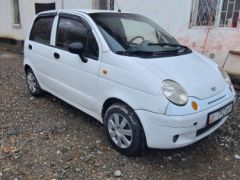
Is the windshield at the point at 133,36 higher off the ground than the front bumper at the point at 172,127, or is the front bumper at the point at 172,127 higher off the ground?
the windshield at the point at 133,36

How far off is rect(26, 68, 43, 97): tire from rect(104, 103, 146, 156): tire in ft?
7.15

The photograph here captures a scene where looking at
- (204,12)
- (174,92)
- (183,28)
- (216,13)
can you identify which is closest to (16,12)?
(183,28)

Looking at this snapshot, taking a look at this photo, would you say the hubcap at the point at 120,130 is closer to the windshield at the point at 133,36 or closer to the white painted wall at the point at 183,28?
the windshield at the point at 133,36

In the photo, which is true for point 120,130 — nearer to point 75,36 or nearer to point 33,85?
point 75,36

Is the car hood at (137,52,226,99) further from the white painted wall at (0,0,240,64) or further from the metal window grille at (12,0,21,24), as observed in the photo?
the metal window grille at (12,0,21,24)

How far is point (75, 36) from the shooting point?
3.77 metres

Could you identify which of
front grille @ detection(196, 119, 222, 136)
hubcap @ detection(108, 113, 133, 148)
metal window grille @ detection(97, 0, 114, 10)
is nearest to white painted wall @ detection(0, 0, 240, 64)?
metal window grille @ detection(97, 0, 114, 10)

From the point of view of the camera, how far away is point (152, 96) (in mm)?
2725

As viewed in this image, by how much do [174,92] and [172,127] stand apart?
359 millimetres

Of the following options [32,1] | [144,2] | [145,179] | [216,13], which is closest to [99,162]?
[145,179]

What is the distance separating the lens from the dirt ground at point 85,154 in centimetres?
295

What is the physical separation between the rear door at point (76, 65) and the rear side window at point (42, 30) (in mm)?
292

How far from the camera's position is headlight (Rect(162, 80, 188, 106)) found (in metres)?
2.71

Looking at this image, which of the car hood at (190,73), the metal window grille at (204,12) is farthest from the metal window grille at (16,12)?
the car hood at (190,73)
